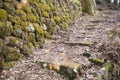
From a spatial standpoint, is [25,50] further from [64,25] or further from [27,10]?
[64,25]

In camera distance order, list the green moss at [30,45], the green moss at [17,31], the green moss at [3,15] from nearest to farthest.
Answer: the green moss at [3,15] < the green moss at [17,31] < the green moss at [30,45]

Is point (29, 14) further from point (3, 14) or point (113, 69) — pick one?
point (113, 69)

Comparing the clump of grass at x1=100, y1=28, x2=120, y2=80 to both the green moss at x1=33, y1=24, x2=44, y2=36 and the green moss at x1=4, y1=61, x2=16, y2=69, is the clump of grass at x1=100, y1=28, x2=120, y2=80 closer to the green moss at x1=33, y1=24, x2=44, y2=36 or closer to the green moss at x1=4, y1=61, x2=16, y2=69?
the green moss at x1=33, y1=24, x2=44, y2=36

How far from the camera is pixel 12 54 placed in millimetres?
4688

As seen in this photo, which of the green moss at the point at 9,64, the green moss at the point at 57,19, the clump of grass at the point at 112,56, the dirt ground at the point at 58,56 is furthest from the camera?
the green moss at the point at 57,19

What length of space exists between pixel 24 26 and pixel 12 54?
1068mm

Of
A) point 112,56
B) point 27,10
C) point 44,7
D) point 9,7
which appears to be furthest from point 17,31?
point 112,56

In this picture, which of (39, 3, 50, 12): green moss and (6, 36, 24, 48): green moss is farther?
(39, 3, 50, 12): green moss

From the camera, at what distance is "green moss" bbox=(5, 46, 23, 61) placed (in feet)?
15.0

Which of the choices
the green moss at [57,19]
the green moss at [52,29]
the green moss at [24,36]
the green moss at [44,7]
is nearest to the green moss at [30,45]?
the green moss at [24,36]

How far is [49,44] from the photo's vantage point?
6203mm

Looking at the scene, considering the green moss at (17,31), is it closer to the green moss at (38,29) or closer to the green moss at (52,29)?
the green moss at (38,29)

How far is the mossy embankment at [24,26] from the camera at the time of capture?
15.3ft

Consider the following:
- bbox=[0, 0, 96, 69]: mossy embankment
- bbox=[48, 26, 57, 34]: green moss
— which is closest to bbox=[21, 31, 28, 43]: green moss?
bbox=[0, 0, 96, 69]: mossy embankment
